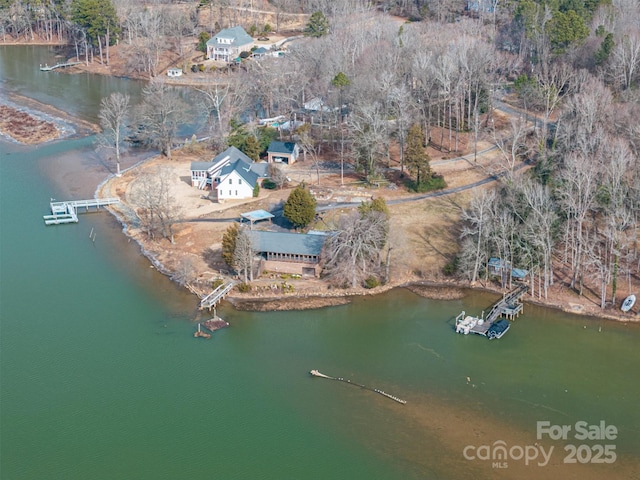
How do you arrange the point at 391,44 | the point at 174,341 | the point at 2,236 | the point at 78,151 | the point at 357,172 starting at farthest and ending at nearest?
the point at 391,44 < the point at 78,151 < the point at 357,172 < the point at 2,236 < the point at 174,341

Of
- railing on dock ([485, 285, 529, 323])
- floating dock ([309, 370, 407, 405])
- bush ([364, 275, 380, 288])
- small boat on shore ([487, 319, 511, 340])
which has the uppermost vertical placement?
bush ([364, 275, 380, 288])

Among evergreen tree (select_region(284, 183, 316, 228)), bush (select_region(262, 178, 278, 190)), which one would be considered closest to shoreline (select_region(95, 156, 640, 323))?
evergreen tree (select_region(284, 183, 316, 228))

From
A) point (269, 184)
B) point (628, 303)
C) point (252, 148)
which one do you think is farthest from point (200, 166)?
point (628, 303)

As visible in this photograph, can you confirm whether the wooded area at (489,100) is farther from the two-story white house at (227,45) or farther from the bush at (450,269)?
the two-story white house at (227,45)

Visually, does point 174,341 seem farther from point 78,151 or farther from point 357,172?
point 78,151

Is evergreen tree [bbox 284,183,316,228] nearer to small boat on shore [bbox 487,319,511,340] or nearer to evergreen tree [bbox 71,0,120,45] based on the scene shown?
small boat on shore [bbox 487,319,511,340]

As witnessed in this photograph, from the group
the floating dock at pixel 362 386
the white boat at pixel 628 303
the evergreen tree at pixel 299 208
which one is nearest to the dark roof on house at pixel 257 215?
the evergreen tree at pixel 299 208

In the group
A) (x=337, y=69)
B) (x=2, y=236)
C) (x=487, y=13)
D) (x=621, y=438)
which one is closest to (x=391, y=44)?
(x=337, y=69)

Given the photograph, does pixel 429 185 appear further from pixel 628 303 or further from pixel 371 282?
pixel 628 303
